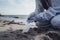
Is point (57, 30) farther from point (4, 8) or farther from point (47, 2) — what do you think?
point (4, 8)

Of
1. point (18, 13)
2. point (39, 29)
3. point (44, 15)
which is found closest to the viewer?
point (44, 15)

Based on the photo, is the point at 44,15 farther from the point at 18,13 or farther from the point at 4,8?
the point at 4,8

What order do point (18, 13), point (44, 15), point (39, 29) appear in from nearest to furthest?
point (44, 15) < point (39, 29) < point (18, 13)

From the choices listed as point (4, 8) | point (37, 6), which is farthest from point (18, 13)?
point (37, 6)

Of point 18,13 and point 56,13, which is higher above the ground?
point 56,13

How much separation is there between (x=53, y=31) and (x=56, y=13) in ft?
0.24

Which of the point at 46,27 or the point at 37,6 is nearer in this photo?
the point at 46,27

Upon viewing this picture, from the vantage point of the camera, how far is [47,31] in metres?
0.62

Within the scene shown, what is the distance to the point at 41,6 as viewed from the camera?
0.74m

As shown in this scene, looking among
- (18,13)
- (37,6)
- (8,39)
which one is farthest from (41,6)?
(18,13)

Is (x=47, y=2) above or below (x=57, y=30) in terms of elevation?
above

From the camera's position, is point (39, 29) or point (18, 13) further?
point (18, 13)

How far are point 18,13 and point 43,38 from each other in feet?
9.43

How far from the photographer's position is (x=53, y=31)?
0.59 meters
